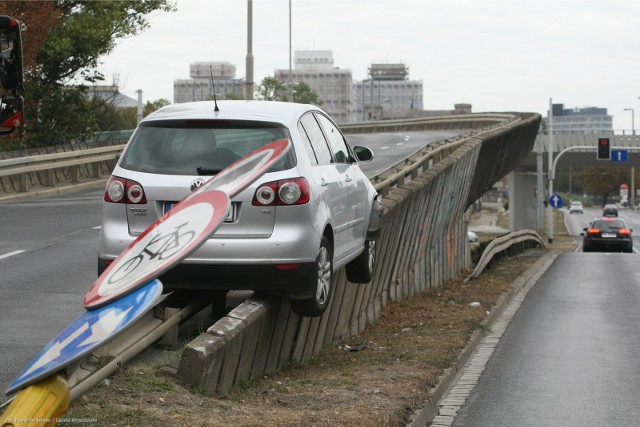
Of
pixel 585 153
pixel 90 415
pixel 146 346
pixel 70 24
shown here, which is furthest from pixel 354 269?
pixel 585 153

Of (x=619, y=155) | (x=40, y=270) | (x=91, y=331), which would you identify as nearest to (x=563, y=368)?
(x=40, y=270)

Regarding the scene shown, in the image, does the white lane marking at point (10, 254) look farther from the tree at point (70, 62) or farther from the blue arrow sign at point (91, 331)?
the tree at point (70, 62)

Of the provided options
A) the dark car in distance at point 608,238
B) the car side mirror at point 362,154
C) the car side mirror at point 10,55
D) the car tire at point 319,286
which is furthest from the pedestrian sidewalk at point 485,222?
the car tire at point 319,286

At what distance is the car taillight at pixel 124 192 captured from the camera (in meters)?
8.75

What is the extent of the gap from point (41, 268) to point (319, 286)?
221 inches

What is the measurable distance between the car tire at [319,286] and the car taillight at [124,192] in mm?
1445

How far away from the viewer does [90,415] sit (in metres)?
6.48

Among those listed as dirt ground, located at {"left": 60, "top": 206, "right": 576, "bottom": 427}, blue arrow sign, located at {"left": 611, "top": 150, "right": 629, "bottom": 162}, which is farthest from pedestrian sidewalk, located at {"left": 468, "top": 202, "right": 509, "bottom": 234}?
dirt ground, located at {"left": 60, "top": 206, "right": 576, "bottom": 427}

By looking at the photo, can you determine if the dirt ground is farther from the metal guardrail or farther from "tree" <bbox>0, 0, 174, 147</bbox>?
"tree" <bbox>0, 0, 174, 147</bbox>

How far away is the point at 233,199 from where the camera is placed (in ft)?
28.0

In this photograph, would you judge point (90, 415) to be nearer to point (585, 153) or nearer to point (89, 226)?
point (89, 226)

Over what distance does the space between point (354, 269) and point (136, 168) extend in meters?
3.67

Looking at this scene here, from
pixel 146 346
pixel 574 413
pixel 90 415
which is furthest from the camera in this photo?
pixel 574 413

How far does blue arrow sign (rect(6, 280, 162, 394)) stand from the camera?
4.89 meters
